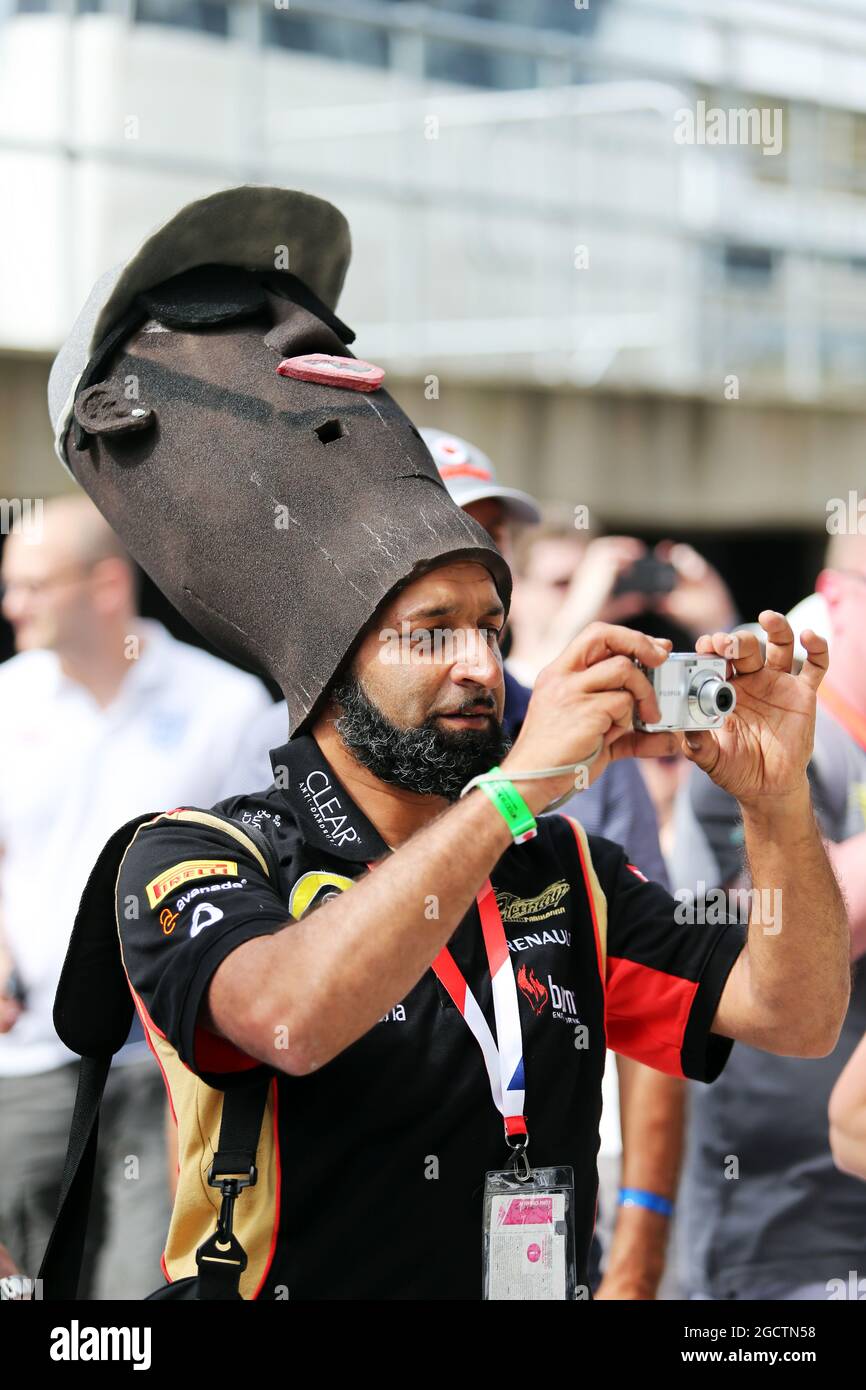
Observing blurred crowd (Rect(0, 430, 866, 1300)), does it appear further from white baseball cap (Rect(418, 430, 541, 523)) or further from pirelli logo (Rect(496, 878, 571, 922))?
pirelli logo (Rect(496, 878, 571, 922))

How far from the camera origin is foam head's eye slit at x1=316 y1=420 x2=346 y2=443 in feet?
8.59

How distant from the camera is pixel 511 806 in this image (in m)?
2.21

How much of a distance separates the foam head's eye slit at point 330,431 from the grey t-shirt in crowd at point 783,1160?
1698mm

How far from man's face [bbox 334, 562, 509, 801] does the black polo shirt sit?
0.11 metres

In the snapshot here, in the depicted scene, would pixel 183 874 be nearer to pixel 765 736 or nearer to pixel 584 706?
pixel 584 706

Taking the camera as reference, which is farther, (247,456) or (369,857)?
(247,456)

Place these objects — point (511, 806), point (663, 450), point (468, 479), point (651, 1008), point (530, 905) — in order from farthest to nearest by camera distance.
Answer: point (663, 450)
point (468, 479)
point (651, 1008)
point (530, 905)
point (511, 806)

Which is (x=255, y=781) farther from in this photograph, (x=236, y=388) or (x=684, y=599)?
(x=684, y=599)

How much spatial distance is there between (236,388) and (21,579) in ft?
8.63

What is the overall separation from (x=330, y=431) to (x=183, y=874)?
2.39 ft

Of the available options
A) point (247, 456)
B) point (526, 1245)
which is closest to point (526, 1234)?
point (526, 1245)

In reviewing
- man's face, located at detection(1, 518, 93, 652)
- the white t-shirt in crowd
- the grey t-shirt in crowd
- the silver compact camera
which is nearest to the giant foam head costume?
the silver compact camera
